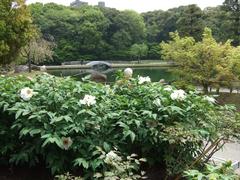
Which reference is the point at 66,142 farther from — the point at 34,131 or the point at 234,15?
the point at 234,15

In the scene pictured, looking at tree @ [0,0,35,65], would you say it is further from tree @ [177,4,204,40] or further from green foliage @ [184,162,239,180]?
green foliage @ [184,162,239,180]

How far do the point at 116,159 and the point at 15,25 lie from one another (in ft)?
56.3

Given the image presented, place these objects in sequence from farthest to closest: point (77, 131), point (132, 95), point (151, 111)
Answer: point (132, 95), point (151, 111), point (77, 131)

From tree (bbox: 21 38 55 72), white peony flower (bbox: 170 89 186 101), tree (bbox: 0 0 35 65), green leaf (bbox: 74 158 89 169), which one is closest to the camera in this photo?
green leaf (bbox: 74 158 89 169)

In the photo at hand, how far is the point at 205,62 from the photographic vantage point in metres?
15.2

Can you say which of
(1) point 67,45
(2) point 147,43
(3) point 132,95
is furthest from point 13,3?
(2) point 147,43

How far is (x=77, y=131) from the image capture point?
9.22 feet

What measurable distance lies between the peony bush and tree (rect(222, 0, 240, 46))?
22.6m

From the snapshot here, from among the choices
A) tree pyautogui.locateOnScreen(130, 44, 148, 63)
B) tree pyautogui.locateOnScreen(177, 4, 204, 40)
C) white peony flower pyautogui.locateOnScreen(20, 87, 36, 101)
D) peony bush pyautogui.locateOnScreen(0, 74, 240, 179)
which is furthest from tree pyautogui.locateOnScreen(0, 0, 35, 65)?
tree pyautogui.locateOnScreen(130, 44, 148, 63)

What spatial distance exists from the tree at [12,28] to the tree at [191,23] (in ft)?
32.8

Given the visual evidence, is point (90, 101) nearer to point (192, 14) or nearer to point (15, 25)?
point (15, 25)

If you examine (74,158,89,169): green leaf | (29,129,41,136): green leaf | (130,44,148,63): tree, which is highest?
(29,129,41,136): green leaf

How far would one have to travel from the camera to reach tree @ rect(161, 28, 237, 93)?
14.7m

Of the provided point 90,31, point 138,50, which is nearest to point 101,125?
point 90,31
